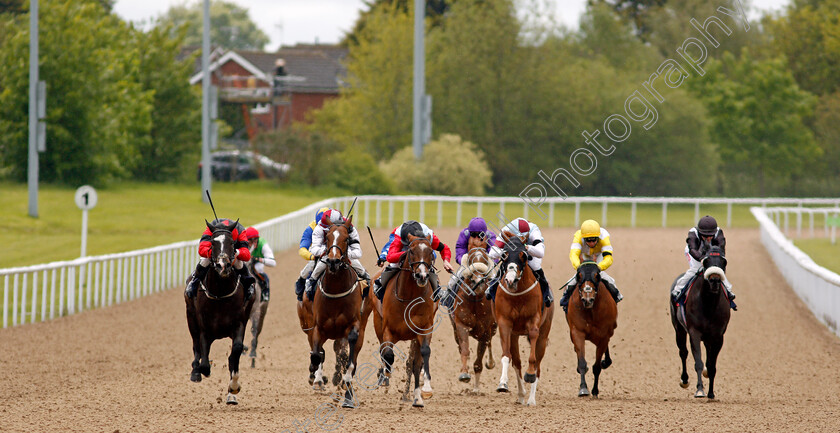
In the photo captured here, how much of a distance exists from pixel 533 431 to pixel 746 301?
9.60 m

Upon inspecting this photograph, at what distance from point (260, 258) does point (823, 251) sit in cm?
1516

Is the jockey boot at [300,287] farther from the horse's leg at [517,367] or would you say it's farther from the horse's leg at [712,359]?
the horse's leg at [712,359]

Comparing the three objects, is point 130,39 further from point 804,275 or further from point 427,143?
point 804,275

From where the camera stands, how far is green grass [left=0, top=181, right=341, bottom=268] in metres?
22.7

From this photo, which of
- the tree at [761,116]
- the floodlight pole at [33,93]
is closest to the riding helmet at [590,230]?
the floodlight pole at [33,93]

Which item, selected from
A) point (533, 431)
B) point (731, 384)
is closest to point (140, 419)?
point (533, 431)

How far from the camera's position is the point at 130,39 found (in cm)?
4203

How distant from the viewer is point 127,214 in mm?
30703

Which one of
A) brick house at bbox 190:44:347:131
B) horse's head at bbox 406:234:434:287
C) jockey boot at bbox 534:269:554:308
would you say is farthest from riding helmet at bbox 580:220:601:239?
brick house at bbox 190:44:347:131

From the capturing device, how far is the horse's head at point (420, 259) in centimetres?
852

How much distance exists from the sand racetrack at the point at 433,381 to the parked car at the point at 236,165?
22.8 metres

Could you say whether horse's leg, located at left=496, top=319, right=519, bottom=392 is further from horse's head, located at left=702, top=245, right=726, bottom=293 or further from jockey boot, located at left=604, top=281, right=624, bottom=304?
horse's head, located at left=702, top=245, right=726, bottom=293

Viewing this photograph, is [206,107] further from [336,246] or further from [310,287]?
[336,246]

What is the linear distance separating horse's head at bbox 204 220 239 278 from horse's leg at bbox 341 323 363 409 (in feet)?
3.93
